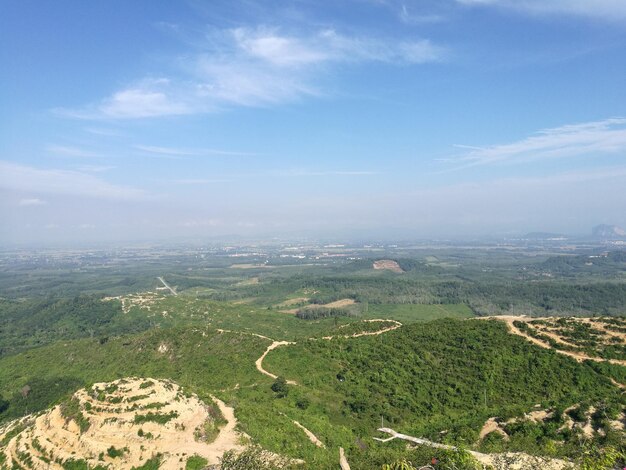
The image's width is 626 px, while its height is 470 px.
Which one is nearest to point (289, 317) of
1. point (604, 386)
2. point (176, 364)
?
point (176, 364)

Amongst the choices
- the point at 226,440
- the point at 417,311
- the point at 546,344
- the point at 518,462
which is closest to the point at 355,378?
the point at 226,440

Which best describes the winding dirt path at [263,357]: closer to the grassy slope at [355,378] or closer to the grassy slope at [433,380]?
the grassy slope at [355,378]

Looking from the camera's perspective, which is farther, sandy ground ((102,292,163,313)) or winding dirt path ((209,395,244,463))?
sandy ground ((102,292,163,313))

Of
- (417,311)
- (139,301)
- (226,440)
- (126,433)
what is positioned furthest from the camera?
(417,311)

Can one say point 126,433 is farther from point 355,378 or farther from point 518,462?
point 518,462

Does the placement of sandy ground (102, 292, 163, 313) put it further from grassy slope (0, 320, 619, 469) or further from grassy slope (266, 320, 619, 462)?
grassy slope (266, 320, 619, 462)

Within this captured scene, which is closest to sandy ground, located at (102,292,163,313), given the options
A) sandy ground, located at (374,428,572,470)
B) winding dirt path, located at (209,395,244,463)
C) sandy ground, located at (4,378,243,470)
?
sandy ground, located at (4,378,243,470)

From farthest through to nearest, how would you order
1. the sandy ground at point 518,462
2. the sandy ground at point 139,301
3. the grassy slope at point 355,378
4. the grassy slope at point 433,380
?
1. the sandy ground at point 139,301
2. the grassy slope at point 433,380
3. the grassy slope at point 355,378
4. the sandy ground at point 518,462

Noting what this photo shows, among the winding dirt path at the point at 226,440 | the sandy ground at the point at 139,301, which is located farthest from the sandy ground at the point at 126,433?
the sandy ground at the point at 139,301

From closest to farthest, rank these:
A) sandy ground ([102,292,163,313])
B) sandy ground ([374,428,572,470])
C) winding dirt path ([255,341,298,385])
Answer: sandy ground ([374,428,572,470]) < winding dirt path ([255,341,298,385]) < sandy ground ([102,292,163,313])
